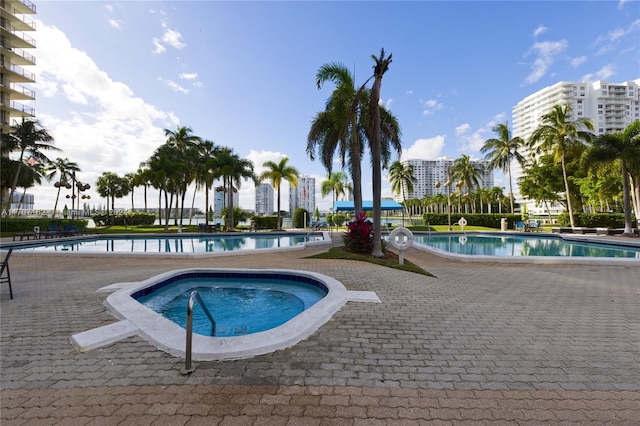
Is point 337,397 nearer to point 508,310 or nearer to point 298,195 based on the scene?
point 508,310

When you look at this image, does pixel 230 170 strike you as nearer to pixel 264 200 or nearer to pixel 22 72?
pixel 22 72

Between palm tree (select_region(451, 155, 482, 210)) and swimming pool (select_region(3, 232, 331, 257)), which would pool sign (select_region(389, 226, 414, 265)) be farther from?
palm tree (select_region(451, 155, 482, 210))

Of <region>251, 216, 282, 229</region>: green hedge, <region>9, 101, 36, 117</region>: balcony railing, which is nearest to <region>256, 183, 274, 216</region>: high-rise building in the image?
<region>9, 101, 36, 117</region>: balcony railing

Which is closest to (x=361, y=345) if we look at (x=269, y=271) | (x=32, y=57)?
(x=269, y=271)

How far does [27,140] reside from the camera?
92.9ft

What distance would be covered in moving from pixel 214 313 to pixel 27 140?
120 feet

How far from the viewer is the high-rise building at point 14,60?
119 feet

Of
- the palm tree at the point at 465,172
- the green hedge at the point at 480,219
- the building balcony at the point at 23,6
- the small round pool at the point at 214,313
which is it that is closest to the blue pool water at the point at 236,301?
the small round pool at the point at 214,313

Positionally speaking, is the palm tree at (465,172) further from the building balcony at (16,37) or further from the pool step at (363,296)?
the building balcony at (16,37)

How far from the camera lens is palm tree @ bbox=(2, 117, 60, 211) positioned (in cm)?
2822

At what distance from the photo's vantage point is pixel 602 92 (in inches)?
4700

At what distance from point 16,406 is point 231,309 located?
3.79 metres

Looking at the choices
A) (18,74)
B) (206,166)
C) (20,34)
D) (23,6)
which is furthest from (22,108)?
(206,166)

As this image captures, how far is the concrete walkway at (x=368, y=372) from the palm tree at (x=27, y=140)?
3432cm
